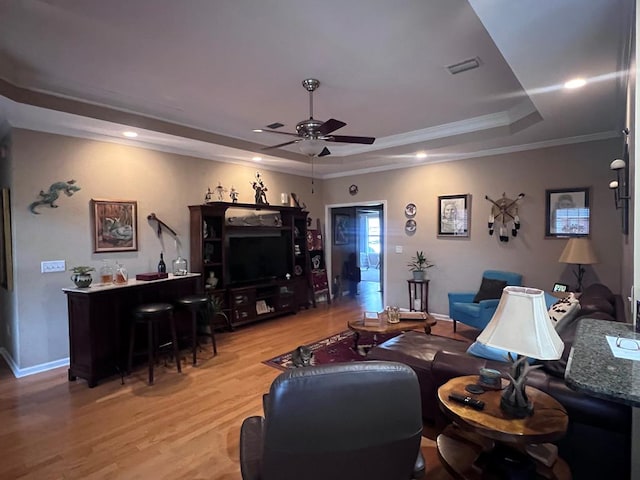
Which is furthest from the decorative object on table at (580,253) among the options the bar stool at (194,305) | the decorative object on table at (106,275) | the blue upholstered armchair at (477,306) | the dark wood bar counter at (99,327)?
the decorative object on table at (106,275)

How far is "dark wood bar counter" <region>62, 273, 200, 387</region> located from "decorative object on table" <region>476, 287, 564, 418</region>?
138 inches

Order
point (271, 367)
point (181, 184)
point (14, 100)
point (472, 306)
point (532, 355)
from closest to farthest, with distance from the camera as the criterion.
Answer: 1. point (532, 355)
2. point (14, 100)
3. point (271, 367)
4. point (472, 306)
5. point (181, 184)

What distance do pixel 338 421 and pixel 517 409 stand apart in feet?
3.25

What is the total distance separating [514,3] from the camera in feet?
5.83

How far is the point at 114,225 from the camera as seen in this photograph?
13.9 ft

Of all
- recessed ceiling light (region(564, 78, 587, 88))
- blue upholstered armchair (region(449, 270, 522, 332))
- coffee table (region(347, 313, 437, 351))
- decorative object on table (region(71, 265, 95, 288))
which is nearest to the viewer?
recessed ceiling light (region(564, 78, 587, 88))

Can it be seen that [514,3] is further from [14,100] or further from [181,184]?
[181,184]

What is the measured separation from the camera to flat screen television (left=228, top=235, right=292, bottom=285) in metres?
5.39

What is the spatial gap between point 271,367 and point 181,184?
2.88m

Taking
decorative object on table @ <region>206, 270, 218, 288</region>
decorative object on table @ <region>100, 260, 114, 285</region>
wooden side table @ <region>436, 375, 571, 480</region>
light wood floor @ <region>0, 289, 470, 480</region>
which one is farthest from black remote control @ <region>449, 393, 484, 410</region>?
decorative object on table @ <region>206, 270, 218, 288</region>

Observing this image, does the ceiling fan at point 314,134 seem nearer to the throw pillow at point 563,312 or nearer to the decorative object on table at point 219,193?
the throw pillow at point 563,312

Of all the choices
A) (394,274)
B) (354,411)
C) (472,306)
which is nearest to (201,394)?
(354,411)

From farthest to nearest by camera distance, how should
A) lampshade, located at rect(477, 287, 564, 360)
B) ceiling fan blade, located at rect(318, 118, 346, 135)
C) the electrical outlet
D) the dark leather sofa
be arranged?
1. the electrical outlet
2. ceiling fan blade, located at rect(318, 118, 346, 135)
3. the dark leather sofa
4. lampshade, located at rect(477, 287, 564, 360)

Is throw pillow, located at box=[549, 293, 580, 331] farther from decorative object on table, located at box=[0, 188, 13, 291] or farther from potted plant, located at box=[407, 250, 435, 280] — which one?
decorative object on table, located at box=[0, 188, 13, 291]
